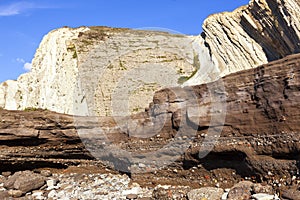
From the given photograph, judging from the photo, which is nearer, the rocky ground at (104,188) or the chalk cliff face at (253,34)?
the rocky ground at (104,188)

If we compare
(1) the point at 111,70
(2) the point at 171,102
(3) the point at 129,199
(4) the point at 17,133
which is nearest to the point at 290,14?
(2) the point at 171,102

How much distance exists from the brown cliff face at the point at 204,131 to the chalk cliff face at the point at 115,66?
10.1 metres

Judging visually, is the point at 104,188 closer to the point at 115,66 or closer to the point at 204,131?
the point at 204,131

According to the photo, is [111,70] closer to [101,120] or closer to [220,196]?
[101,120]

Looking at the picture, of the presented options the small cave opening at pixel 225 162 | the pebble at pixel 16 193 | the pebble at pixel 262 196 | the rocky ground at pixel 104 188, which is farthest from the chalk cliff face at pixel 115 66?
the pebble at pixel 16 193

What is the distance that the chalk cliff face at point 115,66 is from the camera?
19.8 meters

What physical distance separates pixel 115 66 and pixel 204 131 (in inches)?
711

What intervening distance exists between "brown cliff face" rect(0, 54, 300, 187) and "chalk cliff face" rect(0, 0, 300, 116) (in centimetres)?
1006

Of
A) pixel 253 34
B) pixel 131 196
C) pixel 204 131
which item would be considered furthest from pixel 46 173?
pixel 253 34

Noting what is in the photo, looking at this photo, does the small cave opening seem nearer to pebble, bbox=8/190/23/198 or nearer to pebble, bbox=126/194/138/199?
pebble, bbox=126/194/138/199

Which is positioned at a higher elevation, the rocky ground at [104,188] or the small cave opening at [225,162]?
the small cave opening at [225,162]

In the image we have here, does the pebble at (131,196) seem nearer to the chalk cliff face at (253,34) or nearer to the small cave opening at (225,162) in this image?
the small cave opening at (225,162)

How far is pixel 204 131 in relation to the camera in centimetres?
824

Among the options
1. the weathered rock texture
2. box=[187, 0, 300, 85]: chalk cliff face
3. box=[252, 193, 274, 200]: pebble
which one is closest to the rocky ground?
box=[252, 193, 274, 200]: pebble
